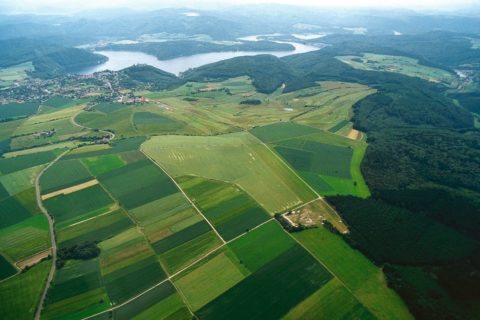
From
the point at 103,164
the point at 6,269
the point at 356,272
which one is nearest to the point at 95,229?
the point at 6,269

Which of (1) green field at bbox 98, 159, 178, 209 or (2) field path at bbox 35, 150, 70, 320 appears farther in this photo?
(1) green field at bbox 98, 159, 178, 209

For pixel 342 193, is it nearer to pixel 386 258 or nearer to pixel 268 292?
pixel 386 258

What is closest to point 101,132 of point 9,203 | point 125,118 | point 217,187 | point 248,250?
point 125,118

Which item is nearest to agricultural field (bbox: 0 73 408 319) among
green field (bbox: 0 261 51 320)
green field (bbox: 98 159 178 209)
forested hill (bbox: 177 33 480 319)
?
green field (bbox: 0 261 51 320)

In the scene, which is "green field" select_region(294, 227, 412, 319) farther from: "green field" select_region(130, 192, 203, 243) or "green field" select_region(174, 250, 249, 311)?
"green field" select_region(130, 192, 203, 243)

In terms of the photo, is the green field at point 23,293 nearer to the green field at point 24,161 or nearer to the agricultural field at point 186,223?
the agricultural field at point 186,223

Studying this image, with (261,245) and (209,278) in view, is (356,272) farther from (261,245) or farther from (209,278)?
(209,278)

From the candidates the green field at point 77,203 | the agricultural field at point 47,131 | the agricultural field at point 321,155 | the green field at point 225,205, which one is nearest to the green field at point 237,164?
the green field at point 225,205
